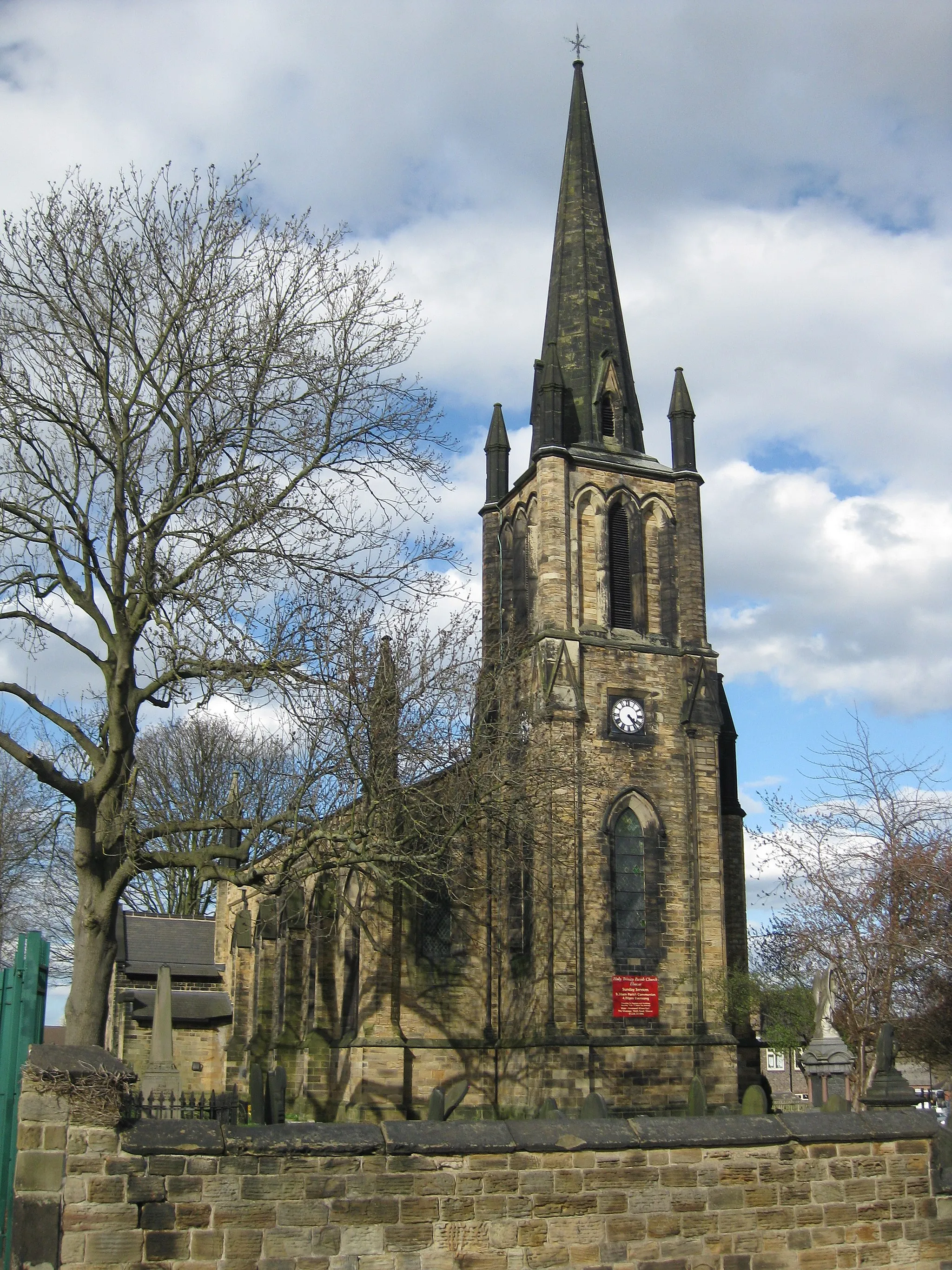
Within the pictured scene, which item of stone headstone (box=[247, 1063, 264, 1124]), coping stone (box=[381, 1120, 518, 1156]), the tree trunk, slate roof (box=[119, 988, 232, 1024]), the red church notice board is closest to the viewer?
coping stone (box=[381, 1120, 518, 1156])

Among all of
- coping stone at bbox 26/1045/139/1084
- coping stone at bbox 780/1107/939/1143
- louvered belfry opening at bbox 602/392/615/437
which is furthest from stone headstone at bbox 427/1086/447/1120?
louvered belfry opening at bbox 602/392/615/437

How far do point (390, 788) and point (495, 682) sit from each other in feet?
18.9

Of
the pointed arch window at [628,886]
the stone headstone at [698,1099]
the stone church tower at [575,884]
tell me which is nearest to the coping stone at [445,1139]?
the stone church tower at [575,884]

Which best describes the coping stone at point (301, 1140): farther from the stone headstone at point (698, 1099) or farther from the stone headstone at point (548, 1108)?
the stone headstone at point (698, 1099)

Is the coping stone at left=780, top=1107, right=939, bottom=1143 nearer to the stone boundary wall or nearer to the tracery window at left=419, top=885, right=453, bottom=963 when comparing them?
the stone boundary wall

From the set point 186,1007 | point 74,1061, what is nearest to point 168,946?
point 186,1007

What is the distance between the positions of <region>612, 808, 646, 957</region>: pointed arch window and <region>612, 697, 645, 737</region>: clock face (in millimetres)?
1883

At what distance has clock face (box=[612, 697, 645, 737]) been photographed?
28.0 m

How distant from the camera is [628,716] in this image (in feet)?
92.2

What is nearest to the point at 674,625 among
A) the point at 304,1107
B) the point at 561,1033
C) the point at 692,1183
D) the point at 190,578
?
the point at 561,1033

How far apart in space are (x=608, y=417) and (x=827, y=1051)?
1915 cm

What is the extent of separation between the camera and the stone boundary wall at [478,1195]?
7133 millimetres

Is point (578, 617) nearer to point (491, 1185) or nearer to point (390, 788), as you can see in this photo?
point (390, 788)

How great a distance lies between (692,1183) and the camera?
27.3ft
